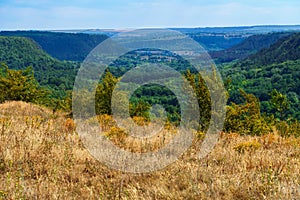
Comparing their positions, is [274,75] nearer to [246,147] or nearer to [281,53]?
[281,53]

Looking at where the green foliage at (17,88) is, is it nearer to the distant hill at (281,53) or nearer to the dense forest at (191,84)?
the dense forest at (191,84)

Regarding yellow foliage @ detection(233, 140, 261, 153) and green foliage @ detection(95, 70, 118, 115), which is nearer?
yellow foliage @ detection(233, 140, 261, 153)

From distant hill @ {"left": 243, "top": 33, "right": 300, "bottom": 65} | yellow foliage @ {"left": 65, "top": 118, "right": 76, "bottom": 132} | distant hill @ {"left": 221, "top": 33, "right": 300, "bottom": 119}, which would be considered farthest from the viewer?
distant hill @ {"left": 243, "top": 33, "right": 300, "bottom": 65}

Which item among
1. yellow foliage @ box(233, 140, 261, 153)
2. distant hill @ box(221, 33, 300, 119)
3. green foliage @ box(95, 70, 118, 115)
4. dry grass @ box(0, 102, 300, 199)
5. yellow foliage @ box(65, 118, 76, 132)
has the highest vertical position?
dry grass @ box(0, 102, 300, 199)

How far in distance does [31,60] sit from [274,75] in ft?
372

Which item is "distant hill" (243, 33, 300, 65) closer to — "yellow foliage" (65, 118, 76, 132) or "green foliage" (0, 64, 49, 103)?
"green foliage" (0, 64, 49, 103)

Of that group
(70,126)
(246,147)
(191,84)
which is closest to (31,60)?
(191,84)

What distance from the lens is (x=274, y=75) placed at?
108 metres

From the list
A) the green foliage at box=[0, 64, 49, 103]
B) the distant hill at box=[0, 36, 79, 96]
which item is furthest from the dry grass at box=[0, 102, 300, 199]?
the distant hill at box=[0, 36, 79, 96]

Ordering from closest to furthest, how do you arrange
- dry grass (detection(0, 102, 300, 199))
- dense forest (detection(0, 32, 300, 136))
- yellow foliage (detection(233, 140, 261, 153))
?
dry grass (detection(0, 102, 300, 199))
yellow foliage (detection(233, 140, 261, 153))
dense forest (detection(0, 32, 300, 136))

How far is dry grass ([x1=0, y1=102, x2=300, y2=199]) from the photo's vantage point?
3.40 metres

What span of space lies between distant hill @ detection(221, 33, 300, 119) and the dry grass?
59.6m

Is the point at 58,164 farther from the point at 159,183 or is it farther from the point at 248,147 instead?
the point at 248,147

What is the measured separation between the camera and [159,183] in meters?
3.78
